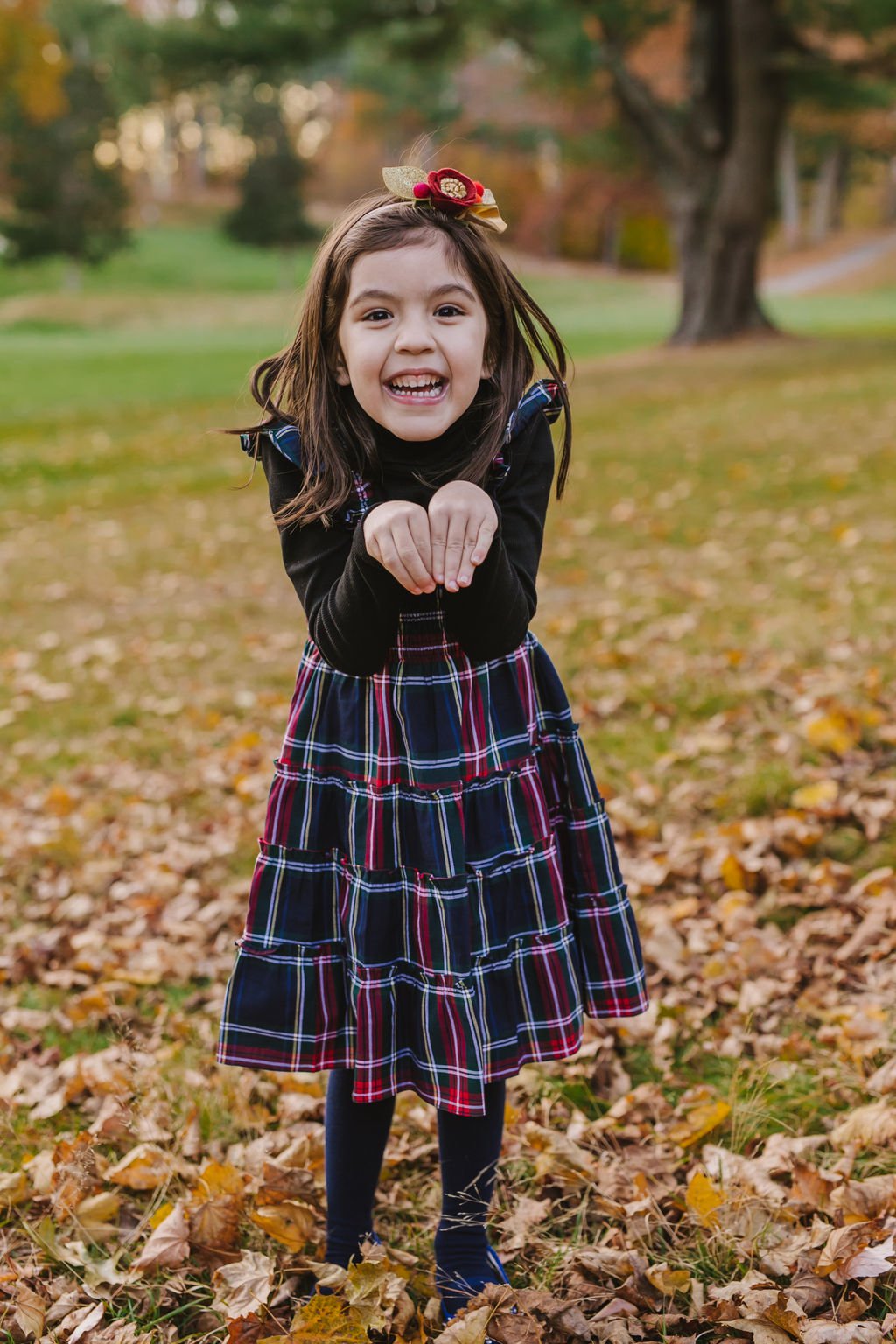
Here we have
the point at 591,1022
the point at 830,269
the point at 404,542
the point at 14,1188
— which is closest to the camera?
the point at 404,542

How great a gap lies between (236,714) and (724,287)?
49.4 ft

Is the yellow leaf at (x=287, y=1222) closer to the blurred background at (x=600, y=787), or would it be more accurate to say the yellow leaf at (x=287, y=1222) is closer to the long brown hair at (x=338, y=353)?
the blurred background at (x=600, y=787)

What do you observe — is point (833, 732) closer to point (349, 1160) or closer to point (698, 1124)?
point (698, 1124)

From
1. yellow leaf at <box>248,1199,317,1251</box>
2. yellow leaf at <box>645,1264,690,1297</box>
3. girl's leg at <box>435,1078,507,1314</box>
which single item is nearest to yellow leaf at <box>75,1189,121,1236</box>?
yellow leaf at <box>248,1199,317,1251</box>

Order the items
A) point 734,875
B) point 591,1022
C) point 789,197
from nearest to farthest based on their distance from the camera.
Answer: point 591,1022, point 734,875, point 789,197

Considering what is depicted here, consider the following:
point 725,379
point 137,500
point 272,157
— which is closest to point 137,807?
point 137,500

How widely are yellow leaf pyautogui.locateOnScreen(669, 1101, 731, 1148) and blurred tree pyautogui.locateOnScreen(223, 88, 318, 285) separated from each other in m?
45.2

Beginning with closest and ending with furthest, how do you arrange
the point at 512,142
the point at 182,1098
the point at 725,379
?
the point at 182,1098 → the point at 725,379 → the point at 512,142

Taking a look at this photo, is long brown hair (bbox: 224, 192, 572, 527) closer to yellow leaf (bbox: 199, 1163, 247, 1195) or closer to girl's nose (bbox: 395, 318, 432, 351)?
girl's nose (bbox: 395, 318, 432, 351)

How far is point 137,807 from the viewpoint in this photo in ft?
Answer: 14.0

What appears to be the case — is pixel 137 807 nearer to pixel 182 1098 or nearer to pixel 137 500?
pixel 182 1098

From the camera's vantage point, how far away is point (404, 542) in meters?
1.55

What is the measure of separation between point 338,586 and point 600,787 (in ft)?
7.65

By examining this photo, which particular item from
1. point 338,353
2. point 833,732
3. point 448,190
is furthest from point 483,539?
point 833,732
